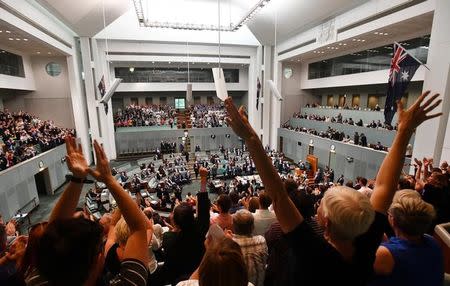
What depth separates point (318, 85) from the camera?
807 inches

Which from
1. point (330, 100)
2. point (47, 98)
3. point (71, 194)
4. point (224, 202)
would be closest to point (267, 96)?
point (330, 100)

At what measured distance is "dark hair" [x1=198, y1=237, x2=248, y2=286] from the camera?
3.27 feet

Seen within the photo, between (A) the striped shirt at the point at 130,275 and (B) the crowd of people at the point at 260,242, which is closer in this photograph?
(B) the crowd of people at the point at 260,242

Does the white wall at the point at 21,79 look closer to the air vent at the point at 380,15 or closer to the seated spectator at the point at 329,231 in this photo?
the seated spectator at the point at 329,231

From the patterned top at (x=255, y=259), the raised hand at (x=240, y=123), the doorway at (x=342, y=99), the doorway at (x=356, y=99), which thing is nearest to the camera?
the raised hand at (x=240, y=123)

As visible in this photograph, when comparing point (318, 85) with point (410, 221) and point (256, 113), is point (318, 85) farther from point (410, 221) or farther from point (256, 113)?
point (410, 221)

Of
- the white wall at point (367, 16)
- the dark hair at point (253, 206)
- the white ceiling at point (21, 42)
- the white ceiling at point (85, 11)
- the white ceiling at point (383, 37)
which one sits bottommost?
the dark hair at point (253, 206)

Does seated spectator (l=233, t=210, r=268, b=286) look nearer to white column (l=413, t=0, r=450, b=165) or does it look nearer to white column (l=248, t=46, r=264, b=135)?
white column (l=413, t=0, r=450, b=165)

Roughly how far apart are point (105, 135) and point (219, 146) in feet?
32.1

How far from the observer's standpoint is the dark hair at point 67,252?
3.05 ft

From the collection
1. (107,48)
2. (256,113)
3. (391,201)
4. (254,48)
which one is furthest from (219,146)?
(391,201)

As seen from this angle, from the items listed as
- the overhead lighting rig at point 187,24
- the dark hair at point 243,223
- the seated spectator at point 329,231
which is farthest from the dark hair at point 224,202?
the overhead lighting rig at point 187,24

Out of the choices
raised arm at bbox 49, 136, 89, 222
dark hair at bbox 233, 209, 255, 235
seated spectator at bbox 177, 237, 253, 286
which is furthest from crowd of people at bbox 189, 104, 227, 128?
seated spectator at bbox 177, 237, 253, 286

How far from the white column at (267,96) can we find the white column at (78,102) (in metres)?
13.8
